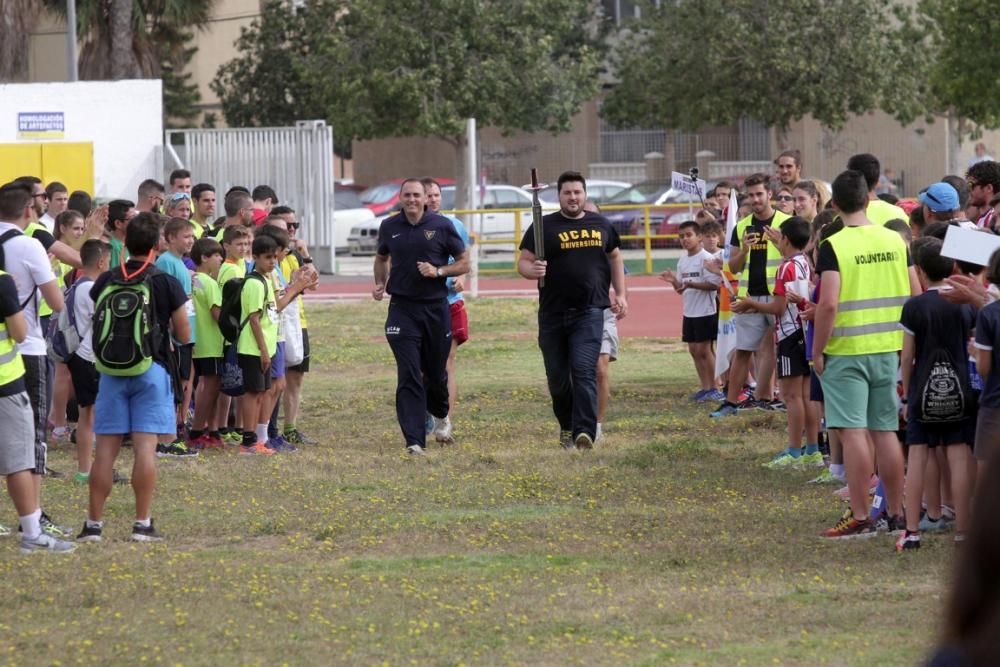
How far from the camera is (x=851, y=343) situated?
8039mm

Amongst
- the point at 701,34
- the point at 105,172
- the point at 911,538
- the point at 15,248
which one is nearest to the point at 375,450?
the point at 15,248

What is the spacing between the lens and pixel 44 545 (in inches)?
315

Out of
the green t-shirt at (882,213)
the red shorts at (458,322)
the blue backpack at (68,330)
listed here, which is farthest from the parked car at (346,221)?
the green t-shirt at (882,213)

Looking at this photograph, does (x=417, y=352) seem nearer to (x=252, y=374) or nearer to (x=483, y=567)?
(x=252, y=374)

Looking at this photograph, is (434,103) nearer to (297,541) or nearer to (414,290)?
(414,290)

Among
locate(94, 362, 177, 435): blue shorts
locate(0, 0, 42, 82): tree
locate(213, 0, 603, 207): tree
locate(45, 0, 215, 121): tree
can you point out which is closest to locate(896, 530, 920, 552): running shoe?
locate(94, 362, 177, 435): blue shorts

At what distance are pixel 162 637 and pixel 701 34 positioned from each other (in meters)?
38.4

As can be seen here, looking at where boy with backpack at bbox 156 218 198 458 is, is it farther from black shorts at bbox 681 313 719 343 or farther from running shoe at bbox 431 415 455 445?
black shorts at bbox 681 313 719 343

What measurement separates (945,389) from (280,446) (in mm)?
5546

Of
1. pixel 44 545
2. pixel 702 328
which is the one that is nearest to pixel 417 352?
pixel 702 328

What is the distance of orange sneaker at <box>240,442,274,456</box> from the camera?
11.4m

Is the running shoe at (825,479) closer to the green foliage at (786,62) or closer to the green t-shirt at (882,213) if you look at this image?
the green t-shirt at (882,213)

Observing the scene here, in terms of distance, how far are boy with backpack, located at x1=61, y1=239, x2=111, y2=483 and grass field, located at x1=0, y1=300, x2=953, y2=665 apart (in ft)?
1.27

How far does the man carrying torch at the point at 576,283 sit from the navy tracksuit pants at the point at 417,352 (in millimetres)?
727
